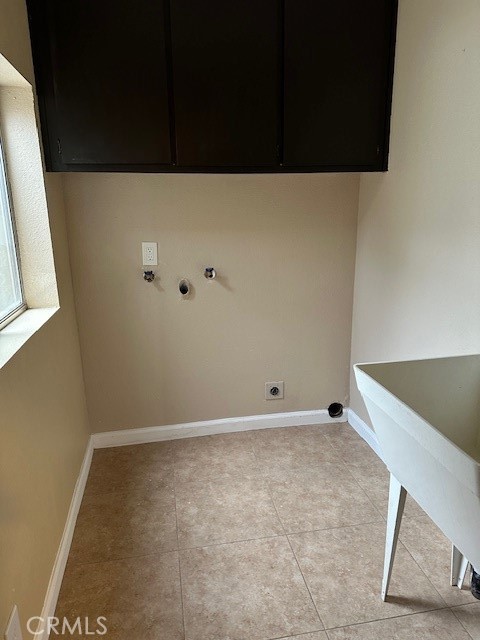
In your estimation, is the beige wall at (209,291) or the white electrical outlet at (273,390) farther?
the white electrical outlet at (273,390)

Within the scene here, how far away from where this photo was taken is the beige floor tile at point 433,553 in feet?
5.29

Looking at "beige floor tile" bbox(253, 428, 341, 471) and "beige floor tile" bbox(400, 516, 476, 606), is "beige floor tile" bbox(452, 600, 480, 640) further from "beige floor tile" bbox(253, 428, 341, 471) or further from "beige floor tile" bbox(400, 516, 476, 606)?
"beige floor tile" bbox(253, 428, 341, 471)

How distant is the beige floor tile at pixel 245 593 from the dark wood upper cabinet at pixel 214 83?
1733mm

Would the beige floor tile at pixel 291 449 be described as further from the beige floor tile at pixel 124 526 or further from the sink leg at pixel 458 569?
the sink leg at pixel 458 569

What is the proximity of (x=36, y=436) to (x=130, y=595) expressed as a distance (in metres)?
0.68

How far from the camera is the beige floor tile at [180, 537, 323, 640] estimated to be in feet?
4.90

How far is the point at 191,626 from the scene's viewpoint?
1505 mm

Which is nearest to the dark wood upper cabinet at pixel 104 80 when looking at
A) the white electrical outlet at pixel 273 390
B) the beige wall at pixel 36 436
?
the beige wall at pixel 36 436

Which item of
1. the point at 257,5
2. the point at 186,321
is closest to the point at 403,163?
the point at 257,5

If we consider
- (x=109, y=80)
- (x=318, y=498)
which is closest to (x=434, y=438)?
(x=318, y=498)

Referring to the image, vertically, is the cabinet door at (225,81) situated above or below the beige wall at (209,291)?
above

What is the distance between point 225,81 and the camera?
2076 mm

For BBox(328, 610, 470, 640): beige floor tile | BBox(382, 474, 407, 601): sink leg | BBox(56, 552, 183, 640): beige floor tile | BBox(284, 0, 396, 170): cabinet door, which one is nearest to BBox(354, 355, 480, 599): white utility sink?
BBox(382, 474, 407, 601): sink leg

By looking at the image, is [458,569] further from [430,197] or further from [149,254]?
[149,254]
